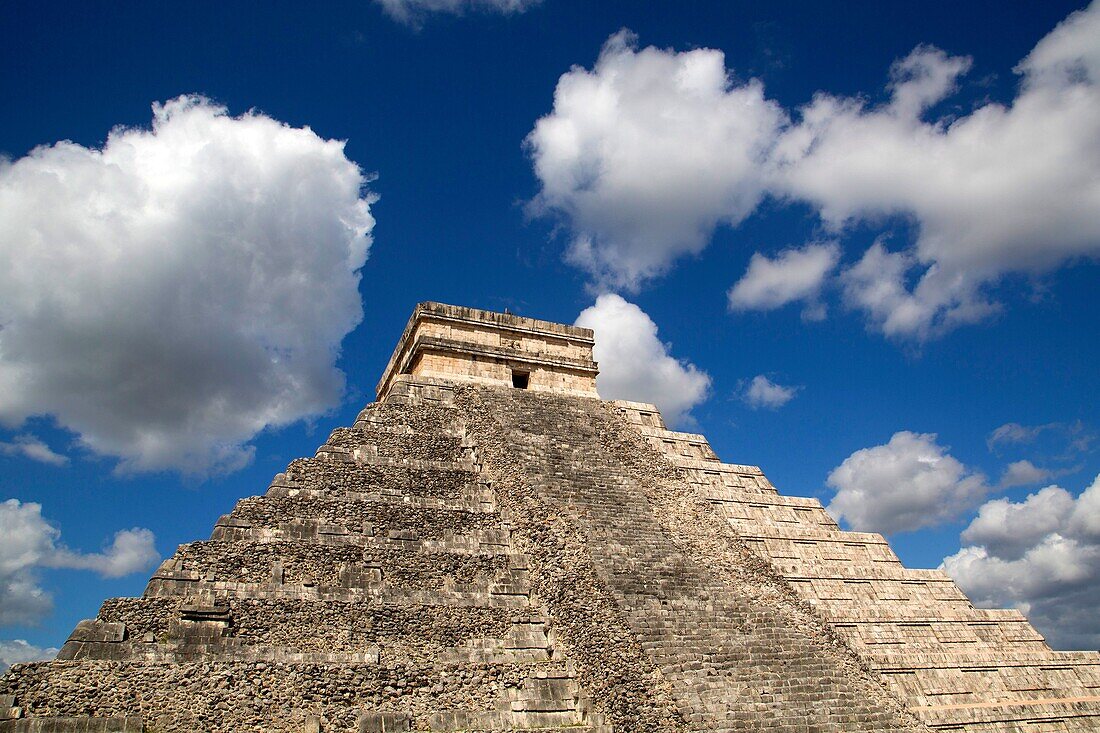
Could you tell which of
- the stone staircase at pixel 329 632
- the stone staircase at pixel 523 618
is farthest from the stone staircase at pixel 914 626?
the stone staircase at pixel 329 632

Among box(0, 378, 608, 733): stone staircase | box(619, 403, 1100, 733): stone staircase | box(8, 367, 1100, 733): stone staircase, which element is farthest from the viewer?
box(619, 403, 1100, 733): stone staircase

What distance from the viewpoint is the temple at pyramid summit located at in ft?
26.4

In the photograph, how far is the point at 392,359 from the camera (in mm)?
17266

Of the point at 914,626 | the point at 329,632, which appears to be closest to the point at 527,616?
the point at 329,632

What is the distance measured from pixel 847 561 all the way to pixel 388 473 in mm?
8417

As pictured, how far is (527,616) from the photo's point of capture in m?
9.64

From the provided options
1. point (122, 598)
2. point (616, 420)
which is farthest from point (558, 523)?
point (122, 598)

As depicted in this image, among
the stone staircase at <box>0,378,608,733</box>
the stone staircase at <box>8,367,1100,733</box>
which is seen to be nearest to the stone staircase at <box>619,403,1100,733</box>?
the stone staircase at <box>8,367,1100,733</box>

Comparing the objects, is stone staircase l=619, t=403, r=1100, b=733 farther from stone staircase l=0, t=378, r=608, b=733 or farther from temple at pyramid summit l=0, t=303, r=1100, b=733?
stone staircase l=0, t=378, r=608, b=733

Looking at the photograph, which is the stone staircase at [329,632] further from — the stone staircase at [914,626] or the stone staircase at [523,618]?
the stone staircase at [914,626]

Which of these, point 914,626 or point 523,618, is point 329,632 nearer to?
point 523,618

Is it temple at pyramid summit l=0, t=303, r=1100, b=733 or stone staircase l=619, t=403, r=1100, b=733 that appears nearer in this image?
temple at pyramid summit l=0, t=303, r=1100, b=733

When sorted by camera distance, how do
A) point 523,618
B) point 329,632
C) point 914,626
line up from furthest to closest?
1. point 914,626
2. point 523,618
3. point 329,632

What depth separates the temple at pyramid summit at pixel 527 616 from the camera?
8.05 metres
